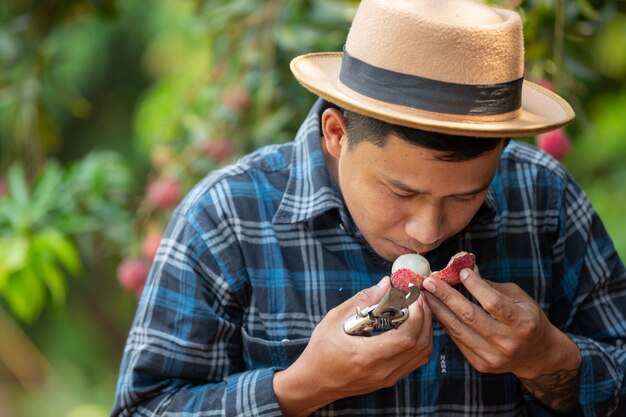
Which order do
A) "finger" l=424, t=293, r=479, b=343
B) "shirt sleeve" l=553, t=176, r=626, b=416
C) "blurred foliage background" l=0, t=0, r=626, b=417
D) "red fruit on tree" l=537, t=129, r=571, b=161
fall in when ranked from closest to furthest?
"finger" l=424, t=293, r=479, b=343 < "shirt sleeve" l=553, t=176, r=626, b=416 < "red fruit on tree" l=537, t=129, r=571, b=161 < "blurred foliage background" l=0, t=0, r=626, b=417

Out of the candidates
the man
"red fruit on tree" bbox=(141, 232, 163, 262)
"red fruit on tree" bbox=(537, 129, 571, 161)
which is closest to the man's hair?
the man

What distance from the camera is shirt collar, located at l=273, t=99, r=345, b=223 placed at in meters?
1.69

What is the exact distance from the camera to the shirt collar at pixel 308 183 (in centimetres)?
169

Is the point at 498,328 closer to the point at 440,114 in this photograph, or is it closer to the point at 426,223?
the point at 426,223

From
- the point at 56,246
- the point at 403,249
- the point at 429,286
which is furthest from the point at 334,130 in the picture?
the point at 56,246

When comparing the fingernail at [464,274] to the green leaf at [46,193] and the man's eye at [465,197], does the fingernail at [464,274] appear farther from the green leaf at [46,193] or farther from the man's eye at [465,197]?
the green leaf at [46,193]

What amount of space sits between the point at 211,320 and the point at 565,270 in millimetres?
666

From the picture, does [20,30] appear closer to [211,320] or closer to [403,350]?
[211,320]

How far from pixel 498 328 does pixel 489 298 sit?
65 mm

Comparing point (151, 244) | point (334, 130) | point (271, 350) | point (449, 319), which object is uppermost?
point (334, 130)

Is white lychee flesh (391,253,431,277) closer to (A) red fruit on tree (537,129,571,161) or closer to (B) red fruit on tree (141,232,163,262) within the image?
(A) red fruit on tree (537,129,571,161)

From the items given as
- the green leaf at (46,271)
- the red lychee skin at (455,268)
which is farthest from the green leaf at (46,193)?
the red lychee skin at (455,268)

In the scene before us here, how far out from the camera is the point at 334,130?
165 cm

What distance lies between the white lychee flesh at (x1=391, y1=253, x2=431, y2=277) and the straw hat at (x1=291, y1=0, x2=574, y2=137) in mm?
221
